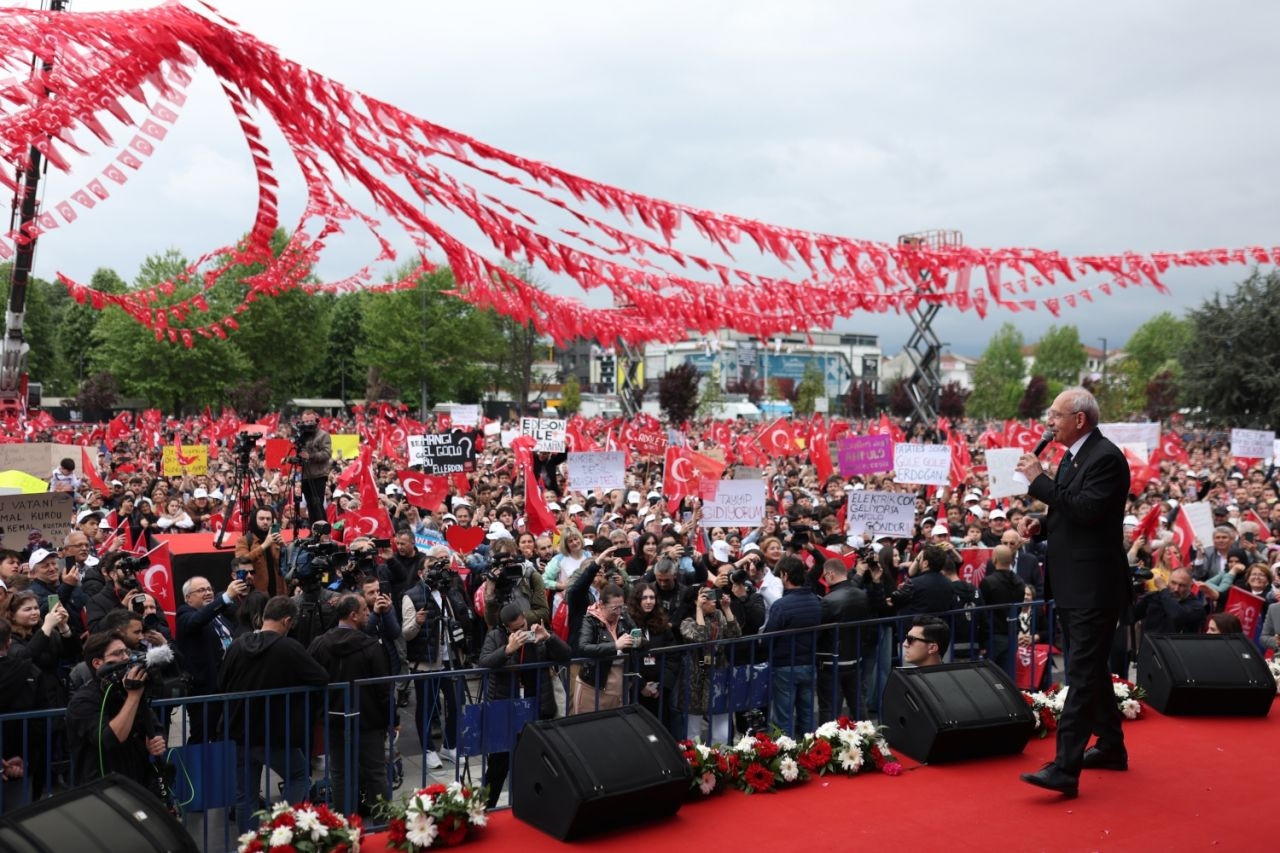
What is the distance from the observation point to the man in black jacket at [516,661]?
22.0ft

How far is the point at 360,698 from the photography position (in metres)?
6.76

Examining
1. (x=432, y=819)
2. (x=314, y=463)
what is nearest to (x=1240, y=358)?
(x=314, y=463)

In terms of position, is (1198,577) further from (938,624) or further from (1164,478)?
(1164,478)

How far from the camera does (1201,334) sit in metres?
47.9

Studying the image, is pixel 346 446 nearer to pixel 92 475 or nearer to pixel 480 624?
pixel 92 475

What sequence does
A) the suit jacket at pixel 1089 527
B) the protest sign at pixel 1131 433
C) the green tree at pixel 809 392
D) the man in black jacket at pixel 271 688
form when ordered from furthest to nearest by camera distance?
the green tree at pixel 809 392
the protest sign at pixel 1131 433
the man in black jacket at pixel 271 688
the suit jacket at pixel 1089 527

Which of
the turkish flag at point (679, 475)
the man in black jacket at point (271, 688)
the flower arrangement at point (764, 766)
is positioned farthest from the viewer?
the turkish flag at point (679, 475)

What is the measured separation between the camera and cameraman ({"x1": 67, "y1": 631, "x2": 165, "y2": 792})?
5.66 meters

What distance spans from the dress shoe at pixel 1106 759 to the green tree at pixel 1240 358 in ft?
148

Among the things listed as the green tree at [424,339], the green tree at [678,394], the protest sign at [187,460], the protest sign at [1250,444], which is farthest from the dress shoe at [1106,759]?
the green tree at [678,394]

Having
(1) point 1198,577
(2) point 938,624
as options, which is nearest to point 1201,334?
(1) point 1198,577

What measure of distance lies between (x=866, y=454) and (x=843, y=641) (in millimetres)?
10658

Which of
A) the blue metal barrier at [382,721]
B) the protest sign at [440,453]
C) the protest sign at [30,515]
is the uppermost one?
the protest sign at [440,453]

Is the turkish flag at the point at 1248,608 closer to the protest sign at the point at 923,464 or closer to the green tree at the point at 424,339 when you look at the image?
the protest sign at the point at 923,464
